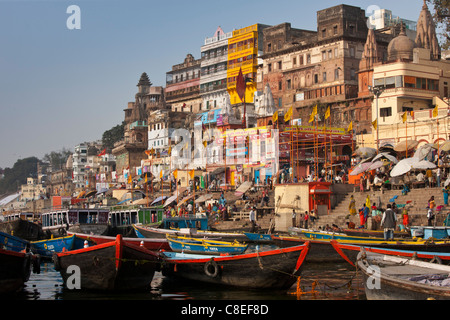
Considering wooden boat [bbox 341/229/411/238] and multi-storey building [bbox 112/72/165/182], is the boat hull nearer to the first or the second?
wooden boat [bbox 341/229/411/238]

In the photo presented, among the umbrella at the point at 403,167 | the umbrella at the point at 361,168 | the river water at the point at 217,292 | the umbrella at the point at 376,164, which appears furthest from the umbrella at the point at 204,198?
the river water at the point at 217,292

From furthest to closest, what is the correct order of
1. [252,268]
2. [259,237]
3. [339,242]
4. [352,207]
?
[352,207]
[259,237]
[339,242]
[252,268]

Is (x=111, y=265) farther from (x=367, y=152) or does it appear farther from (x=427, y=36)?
(x=427, y=36)

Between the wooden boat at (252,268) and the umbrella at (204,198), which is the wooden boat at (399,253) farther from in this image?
the umbrella at (204,198)

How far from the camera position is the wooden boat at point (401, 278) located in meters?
11.8

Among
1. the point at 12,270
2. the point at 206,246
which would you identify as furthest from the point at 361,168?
the point at 12,270

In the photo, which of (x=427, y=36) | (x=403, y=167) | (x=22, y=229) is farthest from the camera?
(x=427, y=36)

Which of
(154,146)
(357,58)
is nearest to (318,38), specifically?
(357,58)

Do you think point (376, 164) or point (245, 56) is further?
point (245, 56)

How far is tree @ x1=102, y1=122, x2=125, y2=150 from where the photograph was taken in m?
108

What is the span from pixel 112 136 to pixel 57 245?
87111 mm

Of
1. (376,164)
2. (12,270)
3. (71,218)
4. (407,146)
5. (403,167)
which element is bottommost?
(12,270)

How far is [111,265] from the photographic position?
54.9 ft

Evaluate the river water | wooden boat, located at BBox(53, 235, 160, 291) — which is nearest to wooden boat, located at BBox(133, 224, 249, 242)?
the river water
